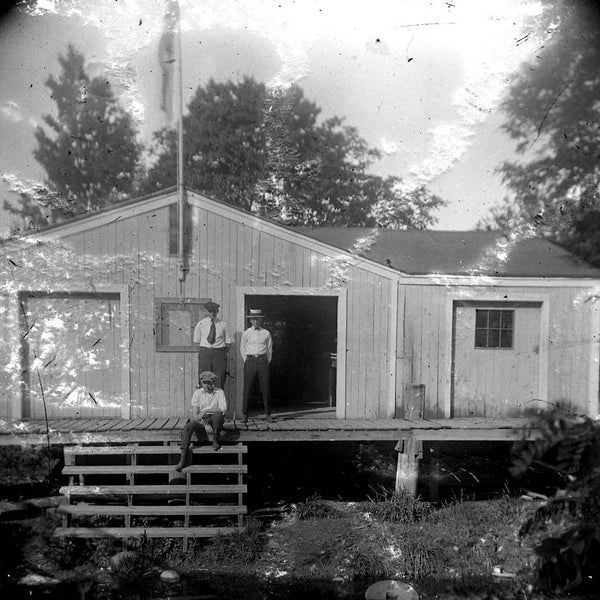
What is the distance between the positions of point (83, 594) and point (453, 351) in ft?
19.4

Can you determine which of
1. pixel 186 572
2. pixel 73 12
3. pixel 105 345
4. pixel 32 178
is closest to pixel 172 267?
pixel 105 345

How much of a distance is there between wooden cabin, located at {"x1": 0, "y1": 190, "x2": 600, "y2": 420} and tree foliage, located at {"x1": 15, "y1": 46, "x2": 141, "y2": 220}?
1.72 metres

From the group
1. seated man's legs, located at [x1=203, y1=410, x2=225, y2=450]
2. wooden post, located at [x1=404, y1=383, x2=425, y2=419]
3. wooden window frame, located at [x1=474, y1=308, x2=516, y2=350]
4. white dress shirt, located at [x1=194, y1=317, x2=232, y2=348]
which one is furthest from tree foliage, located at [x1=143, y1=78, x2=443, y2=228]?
seated man's legs, located at [x1=203, y1=410, x2=225, y2=450]

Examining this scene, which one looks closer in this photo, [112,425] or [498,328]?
[112,425]

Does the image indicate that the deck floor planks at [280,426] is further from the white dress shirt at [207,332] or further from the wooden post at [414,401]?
the white dress shirt at [207,332]

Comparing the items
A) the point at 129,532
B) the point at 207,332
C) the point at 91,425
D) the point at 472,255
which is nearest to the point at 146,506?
the point at 129,532

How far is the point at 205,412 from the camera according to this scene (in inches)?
261

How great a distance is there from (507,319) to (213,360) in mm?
4678

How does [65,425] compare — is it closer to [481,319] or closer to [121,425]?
[121,425]

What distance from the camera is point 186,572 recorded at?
18.2 ft

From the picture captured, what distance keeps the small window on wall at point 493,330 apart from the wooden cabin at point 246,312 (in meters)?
0.02

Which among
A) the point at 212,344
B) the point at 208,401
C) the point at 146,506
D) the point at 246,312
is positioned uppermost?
the point at 246,312

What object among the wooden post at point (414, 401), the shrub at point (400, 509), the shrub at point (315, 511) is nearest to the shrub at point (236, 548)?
the shrub at point (315, 511)

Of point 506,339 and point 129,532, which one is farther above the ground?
point 506,339
